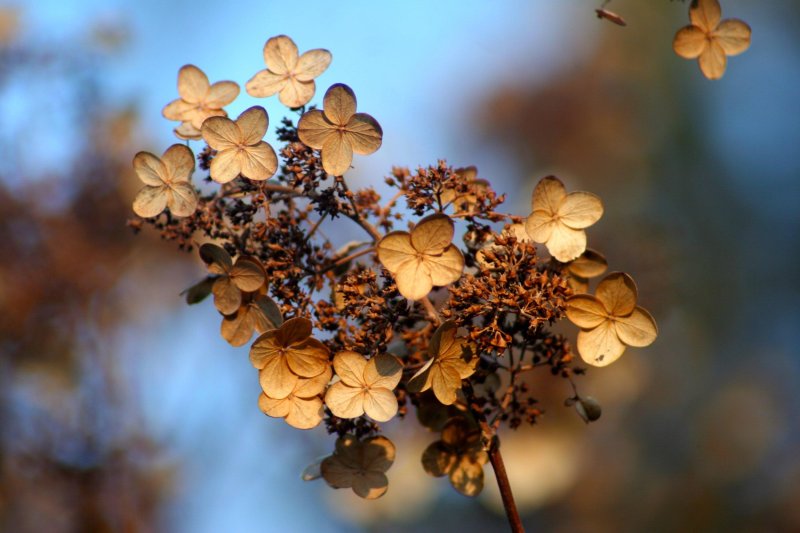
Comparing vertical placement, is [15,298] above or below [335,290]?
above

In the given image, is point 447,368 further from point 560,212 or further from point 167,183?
point 167,183

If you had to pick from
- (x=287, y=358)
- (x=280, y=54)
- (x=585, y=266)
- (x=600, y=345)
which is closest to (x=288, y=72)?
(x=280, y=54)

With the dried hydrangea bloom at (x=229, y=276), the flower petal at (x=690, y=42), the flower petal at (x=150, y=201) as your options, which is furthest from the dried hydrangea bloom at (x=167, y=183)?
the flower petal at (x=690, y=42)

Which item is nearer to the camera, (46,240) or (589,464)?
(46,240)

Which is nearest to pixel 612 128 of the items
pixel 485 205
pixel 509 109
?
pixel 509 109

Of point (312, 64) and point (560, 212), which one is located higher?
point (312, 64)

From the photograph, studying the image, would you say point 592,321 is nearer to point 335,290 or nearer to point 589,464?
point 335,290

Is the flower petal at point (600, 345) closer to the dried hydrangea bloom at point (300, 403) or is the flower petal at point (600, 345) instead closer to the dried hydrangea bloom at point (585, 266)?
the dried hydrangea bloom at point (585, 266)
